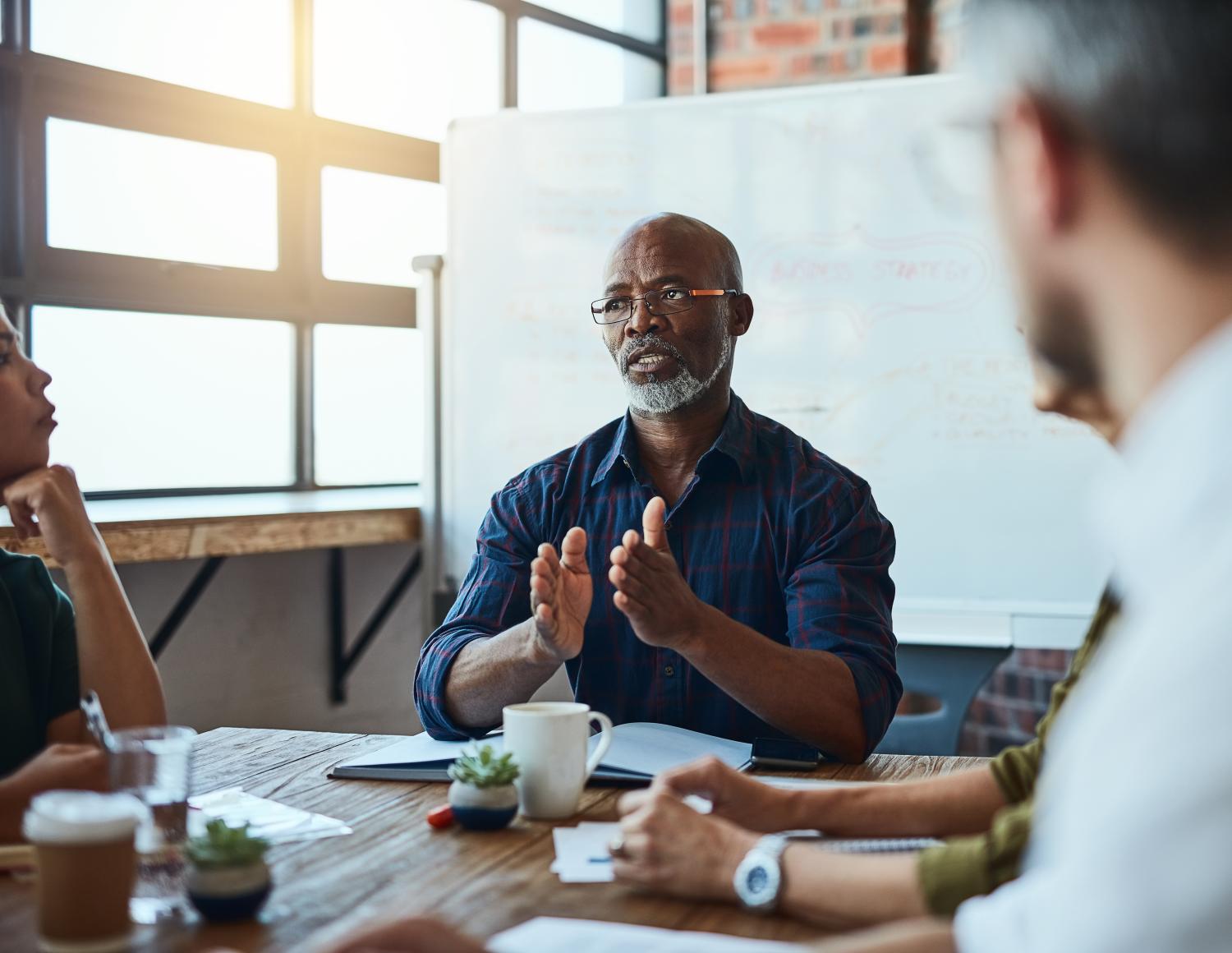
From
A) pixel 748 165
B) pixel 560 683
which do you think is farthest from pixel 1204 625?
pixel 560 683

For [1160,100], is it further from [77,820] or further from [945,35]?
[945,35]

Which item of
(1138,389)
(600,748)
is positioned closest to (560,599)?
(600,748)

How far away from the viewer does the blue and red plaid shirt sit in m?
1.59

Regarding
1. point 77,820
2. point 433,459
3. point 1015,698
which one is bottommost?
point 1015,698

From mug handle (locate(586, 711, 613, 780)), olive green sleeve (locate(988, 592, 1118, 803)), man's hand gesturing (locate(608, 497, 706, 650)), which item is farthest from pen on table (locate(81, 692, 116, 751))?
olive green sleeve (locate(988, 592, 1118, 803))

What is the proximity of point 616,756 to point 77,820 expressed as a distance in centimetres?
61

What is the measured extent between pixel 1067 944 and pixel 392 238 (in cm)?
338

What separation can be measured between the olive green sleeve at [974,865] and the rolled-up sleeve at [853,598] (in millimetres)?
607

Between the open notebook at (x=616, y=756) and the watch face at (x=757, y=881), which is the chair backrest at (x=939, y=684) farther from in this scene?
the watch face at (x=757, y=881)

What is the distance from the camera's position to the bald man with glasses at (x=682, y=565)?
4.74 ft

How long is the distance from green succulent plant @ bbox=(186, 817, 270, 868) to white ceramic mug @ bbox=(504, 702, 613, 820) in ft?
0.97

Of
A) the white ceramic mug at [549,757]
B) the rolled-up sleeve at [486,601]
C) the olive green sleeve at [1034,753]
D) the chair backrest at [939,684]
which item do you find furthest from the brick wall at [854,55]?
the white ceramic mug at [549,757]

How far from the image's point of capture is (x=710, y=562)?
1735 millimetres

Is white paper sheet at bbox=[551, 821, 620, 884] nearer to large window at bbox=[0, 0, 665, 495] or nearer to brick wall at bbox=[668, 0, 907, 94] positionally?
large window at bbox=[0, 0, 665, 495]
